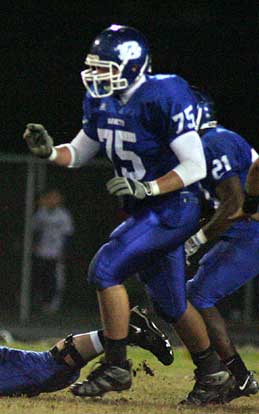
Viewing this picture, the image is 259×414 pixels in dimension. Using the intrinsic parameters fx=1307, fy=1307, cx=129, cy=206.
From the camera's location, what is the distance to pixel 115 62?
5922 mm

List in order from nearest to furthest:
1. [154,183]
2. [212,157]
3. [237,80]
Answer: [154,183] < [212,157] < [237,80]

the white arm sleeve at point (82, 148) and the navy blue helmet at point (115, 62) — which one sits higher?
the navy blue helmet at point (115, 62)

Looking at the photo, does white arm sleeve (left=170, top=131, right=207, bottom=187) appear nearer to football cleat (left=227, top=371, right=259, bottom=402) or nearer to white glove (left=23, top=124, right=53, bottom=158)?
white glove (left=23, top=124, right=53, bottom=158)

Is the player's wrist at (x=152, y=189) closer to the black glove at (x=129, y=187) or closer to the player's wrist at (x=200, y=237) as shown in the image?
the black glove at (x=129, y=187)

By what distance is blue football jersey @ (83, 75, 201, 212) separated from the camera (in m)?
5.79

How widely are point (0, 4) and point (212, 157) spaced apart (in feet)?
39.5

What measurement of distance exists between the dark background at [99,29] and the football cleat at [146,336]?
987 cm

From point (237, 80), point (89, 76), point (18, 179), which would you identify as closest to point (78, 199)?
point (18, 179)

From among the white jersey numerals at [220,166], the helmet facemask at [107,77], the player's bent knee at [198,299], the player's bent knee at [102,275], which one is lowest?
the player's bent knee at [198,299]

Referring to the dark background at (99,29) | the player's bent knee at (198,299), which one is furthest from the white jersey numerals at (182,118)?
the dark background at (99,29)

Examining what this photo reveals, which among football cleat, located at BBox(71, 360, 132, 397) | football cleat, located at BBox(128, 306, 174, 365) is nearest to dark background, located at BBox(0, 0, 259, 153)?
football cleat, located at BBox(128, 306, 174, 365)

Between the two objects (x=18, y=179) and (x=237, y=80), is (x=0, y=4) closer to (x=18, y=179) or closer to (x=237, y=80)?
(x=237, y=80)

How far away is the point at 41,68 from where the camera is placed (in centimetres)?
Answer: 1709

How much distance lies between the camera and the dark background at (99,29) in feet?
53.9
